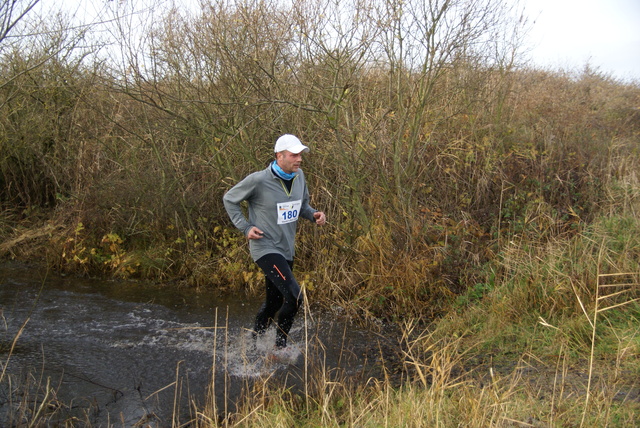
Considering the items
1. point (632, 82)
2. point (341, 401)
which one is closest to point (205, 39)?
point (341, 401)

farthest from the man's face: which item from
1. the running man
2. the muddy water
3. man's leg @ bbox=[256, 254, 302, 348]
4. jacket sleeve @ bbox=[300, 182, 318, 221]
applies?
the muddy water

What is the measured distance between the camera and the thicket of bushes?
294 inches

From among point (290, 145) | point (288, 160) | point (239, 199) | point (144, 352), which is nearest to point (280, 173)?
point (288, 160)

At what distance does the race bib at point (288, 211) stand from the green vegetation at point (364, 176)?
1430mm

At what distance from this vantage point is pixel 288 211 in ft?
17.6

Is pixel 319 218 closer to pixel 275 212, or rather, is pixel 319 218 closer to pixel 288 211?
pixel 288 211

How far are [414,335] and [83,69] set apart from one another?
8289 millimetres

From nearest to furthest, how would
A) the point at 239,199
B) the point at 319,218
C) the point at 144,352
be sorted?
the point at 239,199 → the point at 319,218 → the point at 144,352

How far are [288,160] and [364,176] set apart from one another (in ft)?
8.74

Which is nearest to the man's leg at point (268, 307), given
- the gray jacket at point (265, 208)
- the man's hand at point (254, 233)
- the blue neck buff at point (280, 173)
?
the gray jacket at point (265, 208)

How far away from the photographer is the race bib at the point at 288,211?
17.3ft

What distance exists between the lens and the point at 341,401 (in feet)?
14.6

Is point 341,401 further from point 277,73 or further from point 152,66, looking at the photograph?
point 152,66

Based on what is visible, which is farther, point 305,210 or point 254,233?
point 305,210
